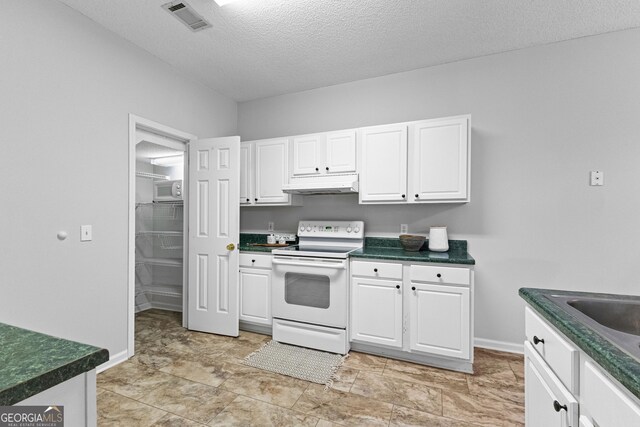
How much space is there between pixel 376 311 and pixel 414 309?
327mm

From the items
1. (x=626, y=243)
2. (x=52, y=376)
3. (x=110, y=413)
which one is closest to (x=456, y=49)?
(x=626, y=243)

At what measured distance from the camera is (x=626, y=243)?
2438 millimetres

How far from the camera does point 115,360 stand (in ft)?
8.07

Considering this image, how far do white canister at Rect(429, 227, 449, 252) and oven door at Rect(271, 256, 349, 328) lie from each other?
87 centimetres

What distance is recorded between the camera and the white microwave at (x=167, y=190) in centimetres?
382

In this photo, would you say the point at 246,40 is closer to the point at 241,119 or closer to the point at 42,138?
the point at 241,119

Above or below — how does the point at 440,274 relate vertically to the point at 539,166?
below

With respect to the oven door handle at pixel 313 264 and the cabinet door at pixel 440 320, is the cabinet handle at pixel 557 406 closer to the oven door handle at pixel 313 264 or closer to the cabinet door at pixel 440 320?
the cabinet door at pixel 440 320

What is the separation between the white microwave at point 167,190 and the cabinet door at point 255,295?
4.93 feet

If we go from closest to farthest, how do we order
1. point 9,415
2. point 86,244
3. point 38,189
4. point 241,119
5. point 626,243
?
point 9,415 → point 38,189 → point 86,244 → point 626,243 → point 241,119

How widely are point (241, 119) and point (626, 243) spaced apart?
4277 millimetres

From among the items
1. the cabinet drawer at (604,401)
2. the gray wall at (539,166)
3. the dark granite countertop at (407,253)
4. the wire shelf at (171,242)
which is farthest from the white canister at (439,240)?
the wire shelf at (171,242)

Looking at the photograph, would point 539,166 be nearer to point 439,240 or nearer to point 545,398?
point 439,240

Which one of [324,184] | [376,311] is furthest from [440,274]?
[324,184]
